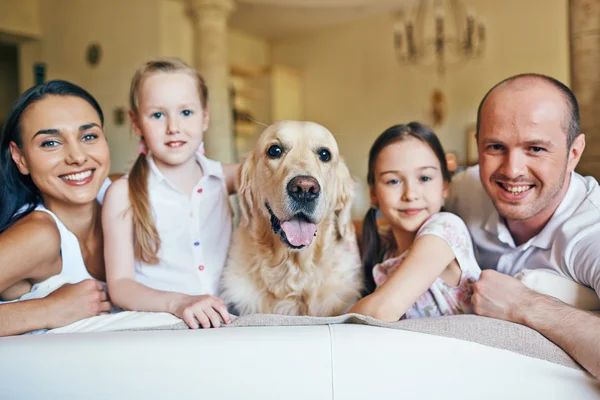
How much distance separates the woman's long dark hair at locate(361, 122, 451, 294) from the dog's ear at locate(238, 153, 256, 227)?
422 millimetres

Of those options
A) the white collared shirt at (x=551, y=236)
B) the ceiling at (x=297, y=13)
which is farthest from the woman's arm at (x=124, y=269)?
the ceiling at (x=297, y=13)

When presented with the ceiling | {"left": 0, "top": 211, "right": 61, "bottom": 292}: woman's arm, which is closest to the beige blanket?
{"left": 0, "top": 211, "right": 61, "bottom": 292}: woman's arm

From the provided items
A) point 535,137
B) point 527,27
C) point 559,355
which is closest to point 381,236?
point 535,137

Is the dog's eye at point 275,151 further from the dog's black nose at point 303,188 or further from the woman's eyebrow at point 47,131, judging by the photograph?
the woman's eyebrow at point 47,131

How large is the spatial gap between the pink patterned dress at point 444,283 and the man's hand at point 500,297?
4.8 inches

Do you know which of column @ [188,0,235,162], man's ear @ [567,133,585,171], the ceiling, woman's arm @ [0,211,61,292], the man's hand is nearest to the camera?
the man's hand

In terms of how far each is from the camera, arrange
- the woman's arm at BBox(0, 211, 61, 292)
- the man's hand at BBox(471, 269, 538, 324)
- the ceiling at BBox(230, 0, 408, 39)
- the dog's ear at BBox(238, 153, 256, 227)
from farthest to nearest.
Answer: the ceiling at BBox(230, 0, 408, 39) → the dog's ear at BBox(238, 153, 256, 227) → the woman's arm at BBox(0, 211, 61, 292) → the man's hand at BBox(471, 269, 538, 324)

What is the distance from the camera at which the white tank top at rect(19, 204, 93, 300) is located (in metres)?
1.61

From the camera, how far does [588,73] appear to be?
2.21 metres

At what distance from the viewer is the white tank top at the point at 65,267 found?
5.28 feet

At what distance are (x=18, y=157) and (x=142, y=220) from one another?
1.45 ft

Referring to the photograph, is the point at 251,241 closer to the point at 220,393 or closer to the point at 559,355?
the point at 220,393

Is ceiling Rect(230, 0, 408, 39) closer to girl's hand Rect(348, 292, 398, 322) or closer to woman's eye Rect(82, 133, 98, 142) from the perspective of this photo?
woman's eye Rect(82, 133, 98, 142)

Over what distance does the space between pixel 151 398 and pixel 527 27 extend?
7.33m
